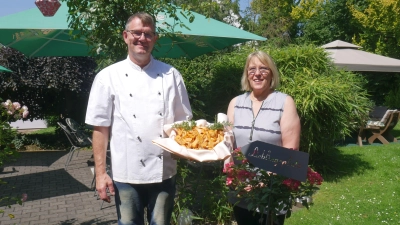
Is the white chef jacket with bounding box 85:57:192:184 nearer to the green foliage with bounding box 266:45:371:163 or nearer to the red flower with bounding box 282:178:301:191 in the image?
the red flower with bounding box 282:178:301:191

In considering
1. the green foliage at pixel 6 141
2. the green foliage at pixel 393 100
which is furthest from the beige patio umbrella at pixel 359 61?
the green foliage at pixel 6 141

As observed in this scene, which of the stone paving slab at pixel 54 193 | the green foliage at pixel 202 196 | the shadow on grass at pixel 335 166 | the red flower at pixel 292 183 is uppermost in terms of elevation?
the red flower at pixel 292 183

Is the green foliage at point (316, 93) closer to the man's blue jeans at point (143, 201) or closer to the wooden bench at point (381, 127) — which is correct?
the wooden bench at point (381, 127)

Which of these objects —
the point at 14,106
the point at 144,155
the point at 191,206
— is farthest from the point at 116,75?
the point at 191,206

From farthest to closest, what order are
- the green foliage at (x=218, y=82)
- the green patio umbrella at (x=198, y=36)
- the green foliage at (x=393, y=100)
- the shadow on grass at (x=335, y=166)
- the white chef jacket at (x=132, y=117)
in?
the green foliage at (x=393, y=100) → the shadow on grass at (x=335, y=166) → the green foliage at (x=218, y=82) → the green patio umbrella at (x=198, y=36) → the white chef jacket at (x=132, y=117)

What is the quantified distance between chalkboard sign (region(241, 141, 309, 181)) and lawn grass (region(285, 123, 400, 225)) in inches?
103

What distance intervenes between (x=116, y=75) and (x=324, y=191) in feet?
14.3

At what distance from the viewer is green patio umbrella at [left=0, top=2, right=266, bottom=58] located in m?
4.66

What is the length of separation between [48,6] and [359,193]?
4.55 meters

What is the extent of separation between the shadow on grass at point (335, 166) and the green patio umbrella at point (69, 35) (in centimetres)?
264

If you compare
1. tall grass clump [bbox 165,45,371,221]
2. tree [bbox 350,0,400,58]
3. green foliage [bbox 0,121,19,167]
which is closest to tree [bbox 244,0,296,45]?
tree [bbox 350,0,400,58]

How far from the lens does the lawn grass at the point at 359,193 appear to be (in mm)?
4773

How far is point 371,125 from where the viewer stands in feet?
33.1

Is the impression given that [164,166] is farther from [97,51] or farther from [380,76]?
[380,76]
